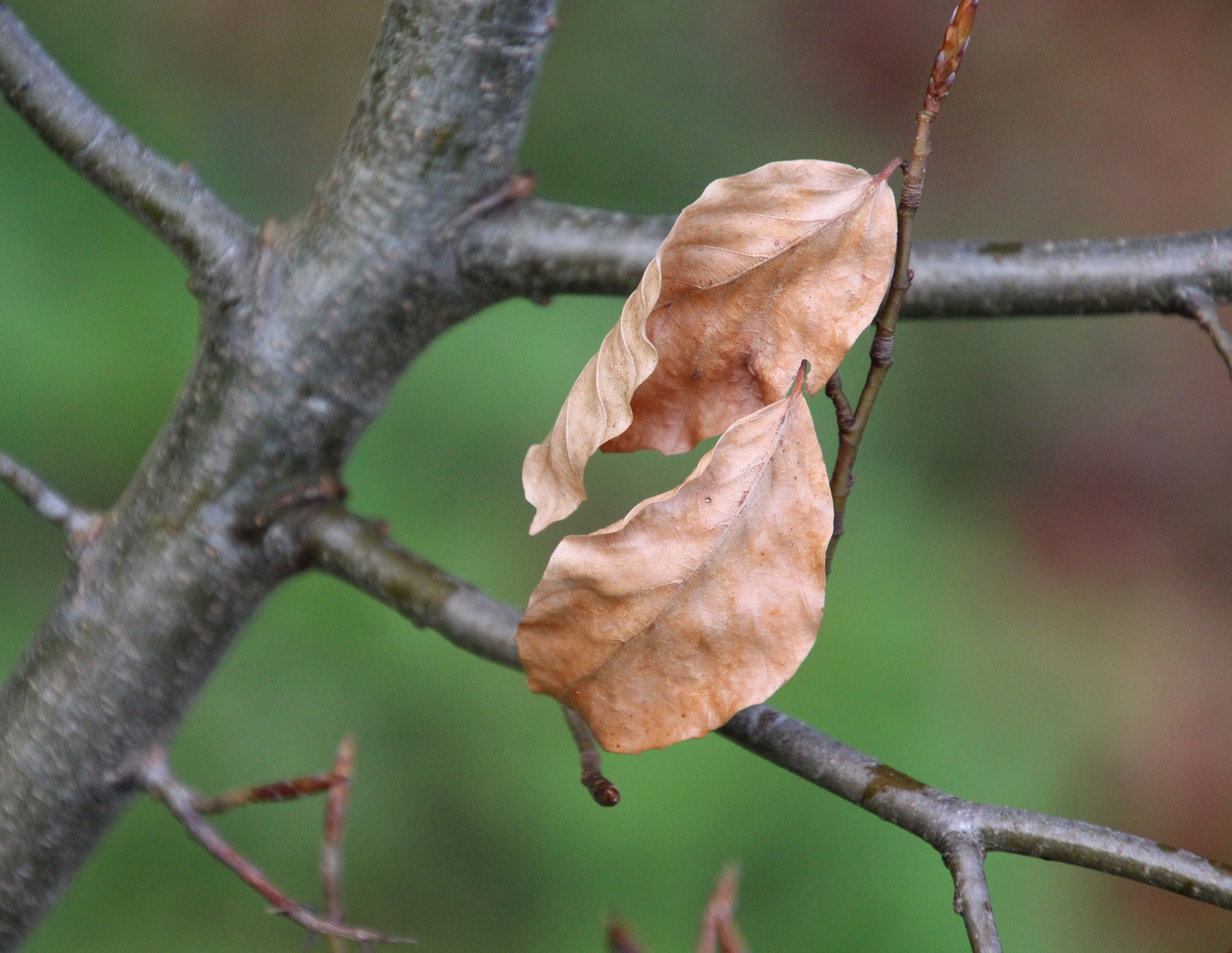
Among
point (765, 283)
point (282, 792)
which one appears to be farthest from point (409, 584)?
point (765, 283)

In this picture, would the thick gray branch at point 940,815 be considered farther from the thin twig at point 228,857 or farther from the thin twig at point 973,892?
the thin twig at point 228,857

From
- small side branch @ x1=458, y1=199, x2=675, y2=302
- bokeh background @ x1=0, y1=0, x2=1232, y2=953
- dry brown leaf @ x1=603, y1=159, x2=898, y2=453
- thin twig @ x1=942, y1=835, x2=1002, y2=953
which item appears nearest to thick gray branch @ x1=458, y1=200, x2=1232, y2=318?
small side branch @ x1=458, y1=199, x2=675, y2=302

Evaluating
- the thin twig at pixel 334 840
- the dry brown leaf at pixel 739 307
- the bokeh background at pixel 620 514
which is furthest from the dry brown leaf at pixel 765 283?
the bokeh background at pixel 620 514

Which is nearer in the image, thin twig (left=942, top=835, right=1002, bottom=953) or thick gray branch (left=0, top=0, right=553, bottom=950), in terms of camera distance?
thin twig (left=942, top=835, right=1002, bottom=953)

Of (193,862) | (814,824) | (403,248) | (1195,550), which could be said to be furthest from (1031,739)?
(403,248)

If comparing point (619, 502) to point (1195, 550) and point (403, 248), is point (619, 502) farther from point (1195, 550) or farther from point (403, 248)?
point (1195, 550)

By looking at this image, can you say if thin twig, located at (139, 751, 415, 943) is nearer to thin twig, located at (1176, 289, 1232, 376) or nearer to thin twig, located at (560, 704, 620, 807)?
thin twig, located at (560, 704, 620, 807)
